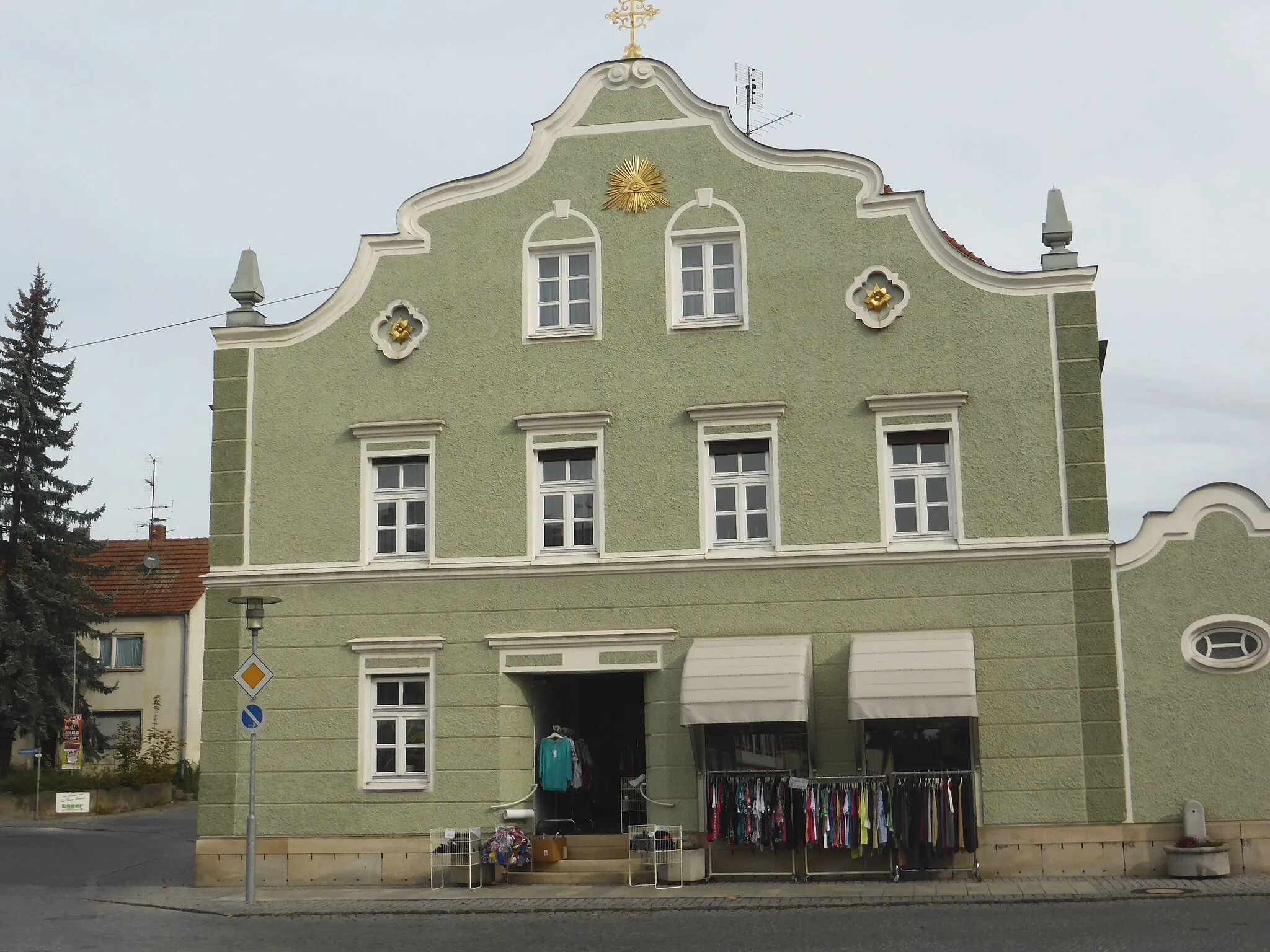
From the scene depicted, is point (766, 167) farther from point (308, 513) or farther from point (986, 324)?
point (308, 513)

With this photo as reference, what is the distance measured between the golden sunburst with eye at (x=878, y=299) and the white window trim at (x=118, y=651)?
33.5 metres

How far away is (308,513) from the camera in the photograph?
22.9 meters

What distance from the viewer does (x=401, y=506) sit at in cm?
2286

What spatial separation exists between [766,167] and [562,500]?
226 inches

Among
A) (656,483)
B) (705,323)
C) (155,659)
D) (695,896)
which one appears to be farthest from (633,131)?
(155,659)

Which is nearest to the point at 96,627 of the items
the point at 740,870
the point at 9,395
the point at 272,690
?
the point at 9,395

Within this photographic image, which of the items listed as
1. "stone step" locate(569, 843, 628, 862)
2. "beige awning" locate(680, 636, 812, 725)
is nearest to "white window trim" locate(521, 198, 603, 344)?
"beige awning" locate(680, 636, 812, 725)

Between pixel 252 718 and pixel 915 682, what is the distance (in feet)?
28.6

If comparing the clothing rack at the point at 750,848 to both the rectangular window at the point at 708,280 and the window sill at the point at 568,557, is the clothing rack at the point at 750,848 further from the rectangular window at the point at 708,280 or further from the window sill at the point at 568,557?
the rectangular window at the point at 708,280

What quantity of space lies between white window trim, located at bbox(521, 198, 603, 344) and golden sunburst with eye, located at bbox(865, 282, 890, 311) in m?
3.91

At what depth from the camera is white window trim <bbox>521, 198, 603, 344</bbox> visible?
74.3ft

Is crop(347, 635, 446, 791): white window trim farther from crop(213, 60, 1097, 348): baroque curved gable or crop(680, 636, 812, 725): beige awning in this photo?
crop(213, 60, 1097, 348): baroque curved gable

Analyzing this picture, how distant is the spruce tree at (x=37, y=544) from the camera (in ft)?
135

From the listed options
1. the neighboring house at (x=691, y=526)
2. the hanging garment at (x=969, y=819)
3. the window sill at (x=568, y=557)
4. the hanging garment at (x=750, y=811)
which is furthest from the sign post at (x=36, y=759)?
the hanging garment at (x=969, y=819)
